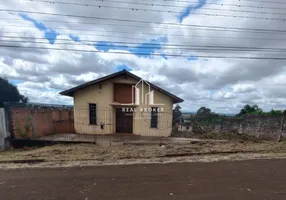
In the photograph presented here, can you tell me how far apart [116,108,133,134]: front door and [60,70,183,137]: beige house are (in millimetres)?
116

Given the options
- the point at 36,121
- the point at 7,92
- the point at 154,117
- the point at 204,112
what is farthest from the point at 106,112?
the point at 7,92

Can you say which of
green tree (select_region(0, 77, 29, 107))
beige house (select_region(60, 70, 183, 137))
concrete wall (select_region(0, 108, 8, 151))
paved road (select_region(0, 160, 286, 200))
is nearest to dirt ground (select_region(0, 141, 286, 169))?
paved road (select_region(0, 160, 286, 200))

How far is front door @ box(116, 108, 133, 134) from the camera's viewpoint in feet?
44.1

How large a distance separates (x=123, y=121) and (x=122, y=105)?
4.47ft

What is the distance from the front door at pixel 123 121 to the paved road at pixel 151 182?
804 cm

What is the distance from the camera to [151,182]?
13.8ft

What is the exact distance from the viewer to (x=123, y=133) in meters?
13.2

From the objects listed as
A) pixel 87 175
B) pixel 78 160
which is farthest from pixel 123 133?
pixel 87 175

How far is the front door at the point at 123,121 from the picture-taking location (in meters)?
13.4

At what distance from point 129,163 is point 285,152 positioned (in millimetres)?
6791

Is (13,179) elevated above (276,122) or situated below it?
below

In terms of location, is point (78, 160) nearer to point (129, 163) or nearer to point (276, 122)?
point (129, 163)

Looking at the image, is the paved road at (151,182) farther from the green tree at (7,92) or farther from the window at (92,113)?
the green tree at (7,92)

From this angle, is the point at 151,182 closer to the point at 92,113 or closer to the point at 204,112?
the point at 92,113
